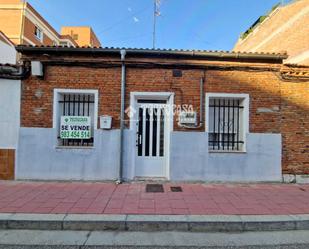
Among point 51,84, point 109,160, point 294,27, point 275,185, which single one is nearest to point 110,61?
point 51,84

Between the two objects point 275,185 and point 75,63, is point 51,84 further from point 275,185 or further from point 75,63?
point 275,185

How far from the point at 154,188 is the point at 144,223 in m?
2.19

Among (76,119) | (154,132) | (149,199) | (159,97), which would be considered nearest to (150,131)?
(154,132)

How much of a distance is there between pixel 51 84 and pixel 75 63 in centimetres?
87

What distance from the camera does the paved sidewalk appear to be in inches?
199

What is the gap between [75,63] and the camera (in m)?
7.36

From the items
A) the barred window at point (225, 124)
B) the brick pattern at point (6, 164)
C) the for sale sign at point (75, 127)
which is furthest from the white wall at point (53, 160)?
the barred window at point (225, 124)

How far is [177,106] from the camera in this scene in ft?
24.5

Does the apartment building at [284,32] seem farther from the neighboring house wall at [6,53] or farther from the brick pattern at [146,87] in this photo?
the neighboring house wall at [6,53]

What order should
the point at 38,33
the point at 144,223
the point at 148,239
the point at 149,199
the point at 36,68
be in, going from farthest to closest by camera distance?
the point at 38,33 → the point at 36,68 → the point at 149,199 → the point at 144,223 → the point at 148,239

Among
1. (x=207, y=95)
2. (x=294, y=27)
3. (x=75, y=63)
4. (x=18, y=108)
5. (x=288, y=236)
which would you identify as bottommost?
(x=288, y=236)

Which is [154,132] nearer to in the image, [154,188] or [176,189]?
[154,188]

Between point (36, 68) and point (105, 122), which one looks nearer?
point (36, 68)


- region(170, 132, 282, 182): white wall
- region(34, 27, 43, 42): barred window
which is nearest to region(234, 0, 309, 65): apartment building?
region(170, 132, 282, 182): white wall
